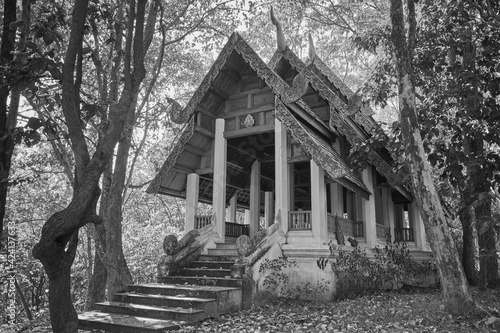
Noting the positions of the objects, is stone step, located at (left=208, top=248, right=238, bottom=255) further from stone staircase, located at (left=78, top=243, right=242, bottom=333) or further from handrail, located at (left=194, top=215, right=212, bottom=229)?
handrail, located at (left=194, top=215, right=212, bottom=229)

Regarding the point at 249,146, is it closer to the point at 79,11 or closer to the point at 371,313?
the point at 371,313

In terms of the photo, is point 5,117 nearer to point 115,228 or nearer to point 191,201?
point 115,228

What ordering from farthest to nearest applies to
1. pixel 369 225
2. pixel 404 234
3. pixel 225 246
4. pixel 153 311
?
pixel 404 234 < pixel 369 225 < pixel 225 246 < pixel 153 311

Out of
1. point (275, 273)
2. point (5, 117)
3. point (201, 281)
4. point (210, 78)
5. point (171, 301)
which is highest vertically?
point (210, 78)

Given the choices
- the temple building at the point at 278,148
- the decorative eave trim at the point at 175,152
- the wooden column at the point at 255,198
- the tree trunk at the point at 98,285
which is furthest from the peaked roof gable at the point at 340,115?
the tree trunk at the point at 98,285

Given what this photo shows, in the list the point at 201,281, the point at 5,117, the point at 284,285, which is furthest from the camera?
the point at 284,285

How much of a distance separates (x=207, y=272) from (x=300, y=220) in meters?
2.53

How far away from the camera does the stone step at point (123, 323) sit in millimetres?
6404

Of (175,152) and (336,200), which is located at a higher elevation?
(175,152)

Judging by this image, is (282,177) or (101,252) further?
(101,252)

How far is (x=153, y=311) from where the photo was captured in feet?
23.7

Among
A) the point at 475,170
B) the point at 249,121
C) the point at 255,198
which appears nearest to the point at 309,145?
the point at 249,121

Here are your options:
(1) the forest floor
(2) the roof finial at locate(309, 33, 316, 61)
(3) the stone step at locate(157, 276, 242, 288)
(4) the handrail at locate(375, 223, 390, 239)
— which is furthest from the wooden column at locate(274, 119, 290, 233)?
(4) the handrail at locate(375, 223, 390, 239)

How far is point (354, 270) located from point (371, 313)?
116 inches
